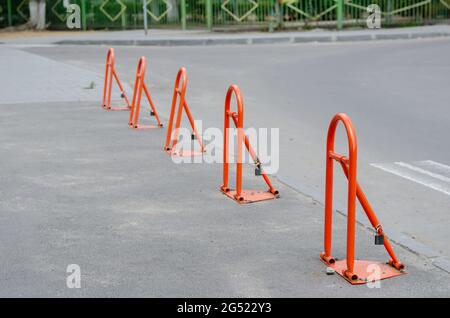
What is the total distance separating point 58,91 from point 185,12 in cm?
1889

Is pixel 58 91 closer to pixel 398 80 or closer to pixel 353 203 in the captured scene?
pixel 398 80

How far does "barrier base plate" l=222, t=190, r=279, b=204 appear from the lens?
755cm

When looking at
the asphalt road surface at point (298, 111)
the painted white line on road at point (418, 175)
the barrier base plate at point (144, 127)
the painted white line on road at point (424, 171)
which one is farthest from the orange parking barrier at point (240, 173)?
the barrier base plate at point (144, 127)

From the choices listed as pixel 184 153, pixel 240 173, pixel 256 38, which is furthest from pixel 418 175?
pixel 256 38

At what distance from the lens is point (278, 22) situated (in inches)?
1259

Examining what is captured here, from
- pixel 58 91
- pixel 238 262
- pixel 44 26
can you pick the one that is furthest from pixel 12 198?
pixel 44 26

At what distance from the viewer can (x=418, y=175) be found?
854cm

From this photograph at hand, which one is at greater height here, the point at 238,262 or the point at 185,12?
the point at 185,12

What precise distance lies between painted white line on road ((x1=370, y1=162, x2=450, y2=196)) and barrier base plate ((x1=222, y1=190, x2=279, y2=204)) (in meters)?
1.69

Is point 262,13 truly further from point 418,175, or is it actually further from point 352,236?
point 352,236

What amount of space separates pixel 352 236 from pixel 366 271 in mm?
318

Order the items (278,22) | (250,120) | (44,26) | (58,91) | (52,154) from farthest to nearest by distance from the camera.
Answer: (44,26) < (278,22) < (58,91) < (250,120) < (52,154)

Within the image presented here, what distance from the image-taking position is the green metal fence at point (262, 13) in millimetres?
32125
